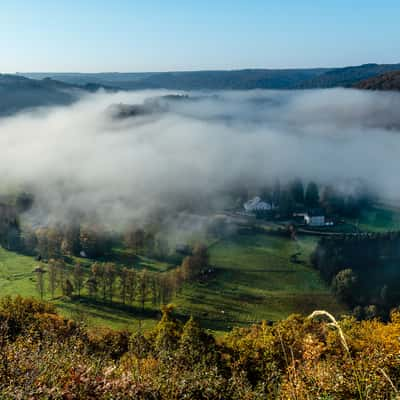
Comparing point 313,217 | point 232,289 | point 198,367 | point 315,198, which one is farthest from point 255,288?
point 315,198

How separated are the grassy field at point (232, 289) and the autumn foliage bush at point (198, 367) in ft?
70.9

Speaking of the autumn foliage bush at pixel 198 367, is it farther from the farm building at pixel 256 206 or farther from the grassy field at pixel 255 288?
the farm building at pixel 256 206

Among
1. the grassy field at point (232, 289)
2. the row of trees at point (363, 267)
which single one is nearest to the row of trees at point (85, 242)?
the grassy field at point (232, 289)

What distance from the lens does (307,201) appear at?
9362cm

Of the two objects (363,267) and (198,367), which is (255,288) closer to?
(363,267)

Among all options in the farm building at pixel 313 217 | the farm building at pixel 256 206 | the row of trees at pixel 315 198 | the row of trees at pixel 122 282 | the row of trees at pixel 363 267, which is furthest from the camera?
the row of trees at pixel 315 198

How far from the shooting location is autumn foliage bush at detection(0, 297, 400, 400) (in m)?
10.8

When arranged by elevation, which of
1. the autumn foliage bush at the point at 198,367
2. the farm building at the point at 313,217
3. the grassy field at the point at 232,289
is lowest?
the grassy field at the point at 232,289

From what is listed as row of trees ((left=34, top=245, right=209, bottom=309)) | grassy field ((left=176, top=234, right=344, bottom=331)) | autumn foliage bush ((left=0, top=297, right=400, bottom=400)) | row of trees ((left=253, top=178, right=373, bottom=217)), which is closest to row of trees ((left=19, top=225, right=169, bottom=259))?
row of trees ((left=34, top=245, right=209, bottom=309))

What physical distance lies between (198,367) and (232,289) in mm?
36582

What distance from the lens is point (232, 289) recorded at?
51250 millimetres

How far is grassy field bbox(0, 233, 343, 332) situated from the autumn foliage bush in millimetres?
21599

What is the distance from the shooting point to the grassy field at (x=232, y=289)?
4456cm

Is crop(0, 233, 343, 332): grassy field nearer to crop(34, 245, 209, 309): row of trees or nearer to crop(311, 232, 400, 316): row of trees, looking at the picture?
crop(34, 245, 209, 309): row of trees
